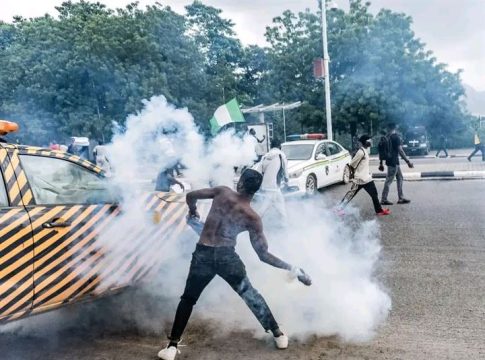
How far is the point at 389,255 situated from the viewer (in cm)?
656

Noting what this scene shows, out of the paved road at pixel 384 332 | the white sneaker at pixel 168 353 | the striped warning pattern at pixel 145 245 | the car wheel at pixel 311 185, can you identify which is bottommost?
the paved road at pixel 384 332

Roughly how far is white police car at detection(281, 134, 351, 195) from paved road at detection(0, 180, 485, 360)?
5024mm

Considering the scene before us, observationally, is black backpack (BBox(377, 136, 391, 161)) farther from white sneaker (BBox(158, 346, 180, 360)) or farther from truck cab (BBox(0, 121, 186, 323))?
white sneaker (BBox(158, 346, 180, 360))

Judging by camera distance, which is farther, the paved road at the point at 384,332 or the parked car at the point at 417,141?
the parked car at the point at 417,141

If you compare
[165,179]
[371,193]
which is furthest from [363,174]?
[165,179]

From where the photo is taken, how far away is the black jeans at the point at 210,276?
383 centimetres

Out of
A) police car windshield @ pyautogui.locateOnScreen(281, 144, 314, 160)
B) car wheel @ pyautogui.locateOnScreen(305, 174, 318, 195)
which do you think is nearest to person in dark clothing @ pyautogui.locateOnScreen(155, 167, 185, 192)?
car wheel @ pyautogui.locateOnScreen(305, 174, 318, 195)

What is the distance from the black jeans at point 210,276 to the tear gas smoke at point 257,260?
50 centimetres

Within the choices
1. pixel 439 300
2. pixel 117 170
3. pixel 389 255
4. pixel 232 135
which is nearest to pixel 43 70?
pixel 232 135

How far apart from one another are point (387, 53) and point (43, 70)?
52.2 feet

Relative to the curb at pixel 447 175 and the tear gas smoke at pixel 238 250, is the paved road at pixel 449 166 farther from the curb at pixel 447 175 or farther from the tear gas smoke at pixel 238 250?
the tear gas smoke at pixel 238 250

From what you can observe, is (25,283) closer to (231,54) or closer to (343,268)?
(343,268)

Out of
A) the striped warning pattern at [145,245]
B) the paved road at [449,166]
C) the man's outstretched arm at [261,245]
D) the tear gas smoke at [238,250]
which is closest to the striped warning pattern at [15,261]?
the striped warning pattern at [145,245]

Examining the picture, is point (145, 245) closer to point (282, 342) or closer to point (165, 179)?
point (282, 342)
